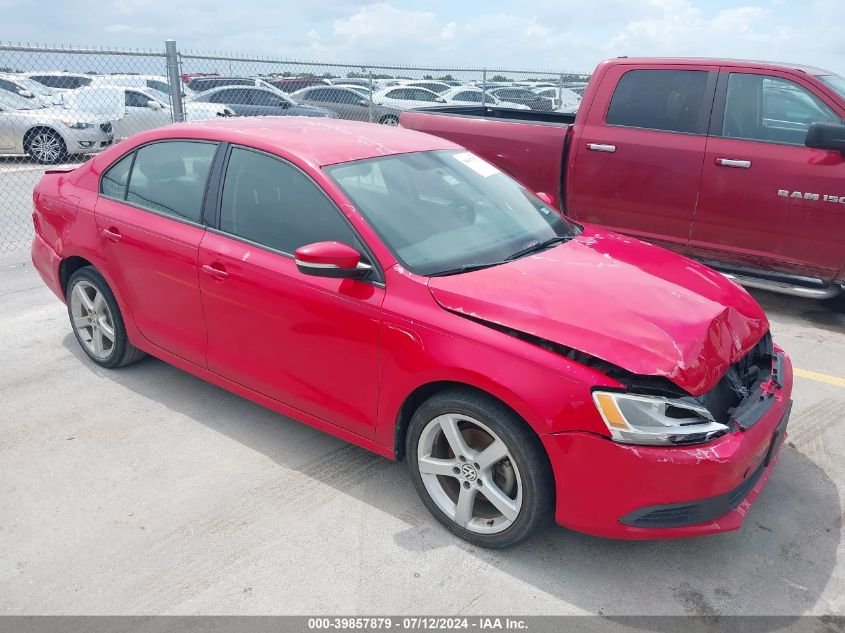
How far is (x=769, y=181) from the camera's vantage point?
5660mm

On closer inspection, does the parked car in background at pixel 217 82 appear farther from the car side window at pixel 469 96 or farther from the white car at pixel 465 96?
the car side window at pixel 469 96

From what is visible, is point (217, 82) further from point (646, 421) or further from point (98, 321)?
point (646, 421)

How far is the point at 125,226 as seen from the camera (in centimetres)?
418

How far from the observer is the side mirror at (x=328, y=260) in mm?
3080

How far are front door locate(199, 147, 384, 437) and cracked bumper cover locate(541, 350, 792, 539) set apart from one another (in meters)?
0.95

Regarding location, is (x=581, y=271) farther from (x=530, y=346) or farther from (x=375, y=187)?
(x=375, y=187)

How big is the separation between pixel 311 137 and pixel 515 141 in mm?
3428

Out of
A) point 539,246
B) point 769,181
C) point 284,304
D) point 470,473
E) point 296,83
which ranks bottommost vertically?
point 470,473

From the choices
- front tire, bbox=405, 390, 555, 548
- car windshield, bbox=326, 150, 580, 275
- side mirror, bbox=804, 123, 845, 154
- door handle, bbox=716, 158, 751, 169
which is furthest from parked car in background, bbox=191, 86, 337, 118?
front tire, bbox=405, 390, 555, 548

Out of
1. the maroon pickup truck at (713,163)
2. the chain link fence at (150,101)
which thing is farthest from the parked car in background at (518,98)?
the maroon pickup truck at (713,163)

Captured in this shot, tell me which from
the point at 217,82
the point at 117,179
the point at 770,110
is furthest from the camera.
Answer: the point at 217,82

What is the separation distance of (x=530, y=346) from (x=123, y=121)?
1451 centimetres

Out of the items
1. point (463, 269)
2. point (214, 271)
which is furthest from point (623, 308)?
point (214, 271)

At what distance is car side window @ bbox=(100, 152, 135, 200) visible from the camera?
4.35 m
